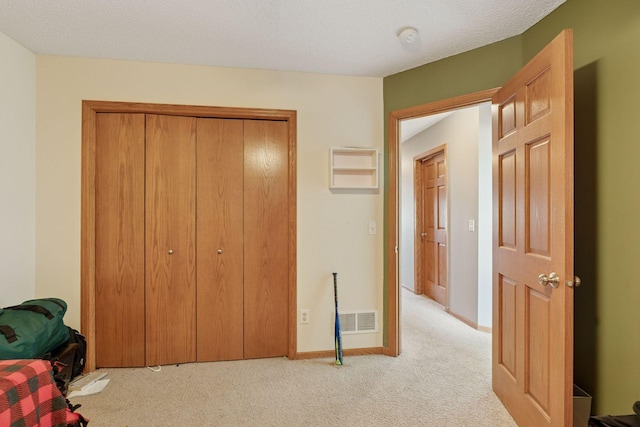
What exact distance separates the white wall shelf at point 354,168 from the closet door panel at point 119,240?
1.51m

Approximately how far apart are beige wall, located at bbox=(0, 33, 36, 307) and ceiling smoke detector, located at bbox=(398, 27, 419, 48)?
256 centimetres

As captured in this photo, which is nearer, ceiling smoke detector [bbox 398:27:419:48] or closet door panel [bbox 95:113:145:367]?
ceiling smoke detector [bbox 398:27:419:48]

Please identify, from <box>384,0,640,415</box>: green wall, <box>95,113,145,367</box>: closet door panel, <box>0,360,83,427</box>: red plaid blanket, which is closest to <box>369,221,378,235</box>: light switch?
<box>384,0,640,415</box>: green wall

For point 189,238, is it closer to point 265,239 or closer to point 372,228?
point 265,239

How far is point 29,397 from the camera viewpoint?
1.17m

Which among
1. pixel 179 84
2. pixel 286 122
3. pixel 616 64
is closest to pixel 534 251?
pixel 616 64

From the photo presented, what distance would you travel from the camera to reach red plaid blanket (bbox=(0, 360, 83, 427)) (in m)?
1.10

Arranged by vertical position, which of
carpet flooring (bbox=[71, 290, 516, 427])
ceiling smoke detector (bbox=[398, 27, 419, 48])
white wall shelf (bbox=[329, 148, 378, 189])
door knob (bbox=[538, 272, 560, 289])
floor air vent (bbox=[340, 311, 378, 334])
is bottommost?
carpet flooring (bbox=[71, 290, 516, 427])

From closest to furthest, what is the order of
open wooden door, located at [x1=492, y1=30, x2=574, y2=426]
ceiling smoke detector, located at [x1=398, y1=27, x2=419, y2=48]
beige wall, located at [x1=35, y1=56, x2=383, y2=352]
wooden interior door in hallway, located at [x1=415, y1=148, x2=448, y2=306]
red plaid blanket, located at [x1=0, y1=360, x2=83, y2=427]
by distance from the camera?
red plaid blanket, located at [x1=0, y1=360, x2=83, y2=427] < open wooden door, located at [x1=492, y1=30, x2=574, y2=426] < ceiling smoke detector, located at [x1=398, y1=27, x2=419, y2=48] < beige wall, located at [x1=35, y1=56, x2=383, y2=352] < wooden interior door in hallway, located at [x1=415, y1=148, x2=448, y2=306]

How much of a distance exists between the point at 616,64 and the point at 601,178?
1.71 feet

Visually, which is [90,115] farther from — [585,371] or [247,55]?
[585,371]

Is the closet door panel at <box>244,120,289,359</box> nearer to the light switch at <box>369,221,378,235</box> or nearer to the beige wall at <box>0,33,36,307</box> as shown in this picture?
the light switch at <box>369,221,378,235</box>

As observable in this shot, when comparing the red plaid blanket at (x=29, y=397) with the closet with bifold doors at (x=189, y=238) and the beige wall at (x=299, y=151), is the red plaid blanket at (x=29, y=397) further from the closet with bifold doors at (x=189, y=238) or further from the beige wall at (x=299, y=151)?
the beige wall at (x=299, y=151)

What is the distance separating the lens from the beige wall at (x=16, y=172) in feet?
7.03
